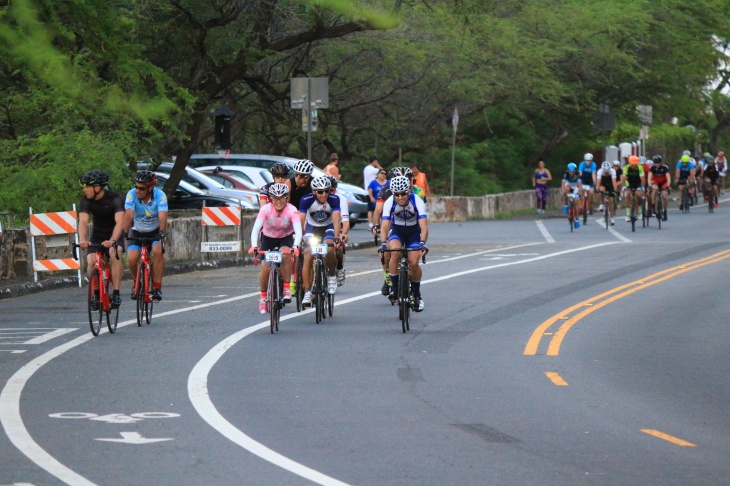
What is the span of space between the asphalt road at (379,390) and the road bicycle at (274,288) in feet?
0.68

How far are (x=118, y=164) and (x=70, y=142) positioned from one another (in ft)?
2.91

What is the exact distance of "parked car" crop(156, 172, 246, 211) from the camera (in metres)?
Answer: 31.2

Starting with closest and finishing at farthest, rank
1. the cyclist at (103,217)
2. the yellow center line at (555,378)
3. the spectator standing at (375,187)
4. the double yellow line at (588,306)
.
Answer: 1. the yellow center line at (555,378)
2. the double yellow line at (588,306)
3. the cyclist at (103,217)
4. the spectator standing at (375,187)

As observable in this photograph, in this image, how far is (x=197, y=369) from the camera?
12.6 meters

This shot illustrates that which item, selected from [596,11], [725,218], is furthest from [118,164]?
[596,11]

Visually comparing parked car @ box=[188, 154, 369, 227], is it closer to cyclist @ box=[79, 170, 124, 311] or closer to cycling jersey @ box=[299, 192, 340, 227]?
cycling jersey @ box=[299, 192, 340, 227]

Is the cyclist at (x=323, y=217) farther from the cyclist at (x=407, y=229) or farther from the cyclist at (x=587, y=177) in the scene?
the cyclist at (x=587, y=177)

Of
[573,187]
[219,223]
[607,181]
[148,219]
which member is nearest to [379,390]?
[148,219]

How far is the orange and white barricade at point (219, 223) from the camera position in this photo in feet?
85.9

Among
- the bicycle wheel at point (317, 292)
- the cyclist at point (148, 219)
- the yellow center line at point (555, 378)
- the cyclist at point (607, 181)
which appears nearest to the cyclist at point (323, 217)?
the bicycle wheel at point (317, 292)

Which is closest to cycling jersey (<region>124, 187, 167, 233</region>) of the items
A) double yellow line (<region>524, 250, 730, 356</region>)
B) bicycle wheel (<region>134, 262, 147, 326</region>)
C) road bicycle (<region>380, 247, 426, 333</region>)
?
bicycle wheel (<region>134, 262, 147, 326</region>)

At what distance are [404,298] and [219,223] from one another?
11.8m

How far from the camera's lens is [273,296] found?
15.4 meters

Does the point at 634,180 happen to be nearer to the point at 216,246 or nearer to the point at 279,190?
the point at 216,246
